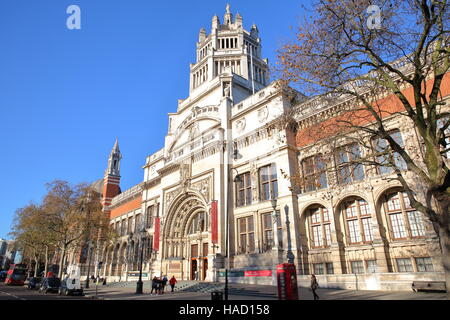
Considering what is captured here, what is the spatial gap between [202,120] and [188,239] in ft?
46.8

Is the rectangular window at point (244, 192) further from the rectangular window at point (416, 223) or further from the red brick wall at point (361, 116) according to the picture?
the rectangular window at point (416, 223)

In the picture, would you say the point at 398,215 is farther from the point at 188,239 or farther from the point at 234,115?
the point at 188,239

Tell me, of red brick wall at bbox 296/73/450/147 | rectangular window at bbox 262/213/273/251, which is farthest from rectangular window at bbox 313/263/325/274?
red brick wall at bbox 296/73/450/147

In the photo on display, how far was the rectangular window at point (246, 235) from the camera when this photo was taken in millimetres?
27469

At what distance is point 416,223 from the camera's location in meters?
19.4

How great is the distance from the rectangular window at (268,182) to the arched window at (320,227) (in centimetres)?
364

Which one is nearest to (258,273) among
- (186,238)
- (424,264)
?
(424,264)

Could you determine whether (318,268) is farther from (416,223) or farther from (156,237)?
(156,237)

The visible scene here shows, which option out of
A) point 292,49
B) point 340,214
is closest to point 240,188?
point 340,214

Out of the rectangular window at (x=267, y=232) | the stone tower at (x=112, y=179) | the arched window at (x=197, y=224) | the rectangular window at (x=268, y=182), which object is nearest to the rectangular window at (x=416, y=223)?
the rectangular window at (x=268, y=182)

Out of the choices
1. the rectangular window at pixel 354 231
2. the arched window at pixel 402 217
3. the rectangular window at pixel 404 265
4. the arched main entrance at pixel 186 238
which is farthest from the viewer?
the arched main entrance at pixel 186 238

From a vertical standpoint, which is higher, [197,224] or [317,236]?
[197,224]

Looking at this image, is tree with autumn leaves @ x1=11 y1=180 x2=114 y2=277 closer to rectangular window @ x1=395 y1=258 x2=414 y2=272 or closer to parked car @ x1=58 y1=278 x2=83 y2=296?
parked car @ x1=58 y1=278 x2=83 y2=296

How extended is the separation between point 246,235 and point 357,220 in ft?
32.9
